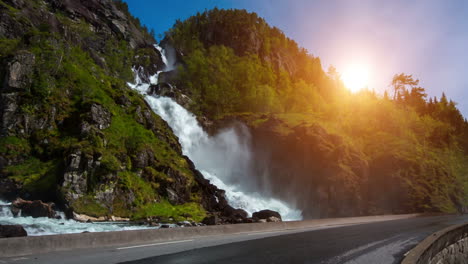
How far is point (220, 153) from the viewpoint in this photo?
58656 millimetres

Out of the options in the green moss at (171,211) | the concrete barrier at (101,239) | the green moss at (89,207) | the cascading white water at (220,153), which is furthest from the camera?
the cascading white water at (220,153)

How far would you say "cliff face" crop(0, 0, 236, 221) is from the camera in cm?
3047

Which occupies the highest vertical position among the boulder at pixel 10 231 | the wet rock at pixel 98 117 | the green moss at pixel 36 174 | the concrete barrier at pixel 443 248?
the wet rock at pixel 98 117

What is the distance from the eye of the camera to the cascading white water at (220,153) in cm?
5188

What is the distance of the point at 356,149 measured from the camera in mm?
55656

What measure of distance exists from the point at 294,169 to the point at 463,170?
4219 cm

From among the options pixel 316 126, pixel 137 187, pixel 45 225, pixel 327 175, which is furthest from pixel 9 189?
pixel 316 126

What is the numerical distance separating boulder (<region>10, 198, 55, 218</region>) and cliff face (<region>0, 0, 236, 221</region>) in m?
1.84

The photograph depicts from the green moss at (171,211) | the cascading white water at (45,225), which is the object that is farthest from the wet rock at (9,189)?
the green moss at (171,211)

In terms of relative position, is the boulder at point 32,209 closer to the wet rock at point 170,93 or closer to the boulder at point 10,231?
the boulder at point 10,231

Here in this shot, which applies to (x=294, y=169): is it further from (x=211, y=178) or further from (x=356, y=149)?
(x=211, y=178)

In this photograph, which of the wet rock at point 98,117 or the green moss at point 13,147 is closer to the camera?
the green moss at point 13,147

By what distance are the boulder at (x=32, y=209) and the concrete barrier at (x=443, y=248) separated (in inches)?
1005

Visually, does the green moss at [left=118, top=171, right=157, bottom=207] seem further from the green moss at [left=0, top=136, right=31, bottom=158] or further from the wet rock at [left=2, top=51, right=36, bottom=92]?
the wet rock at [left=2, top=51, right=36, bottom=92]
